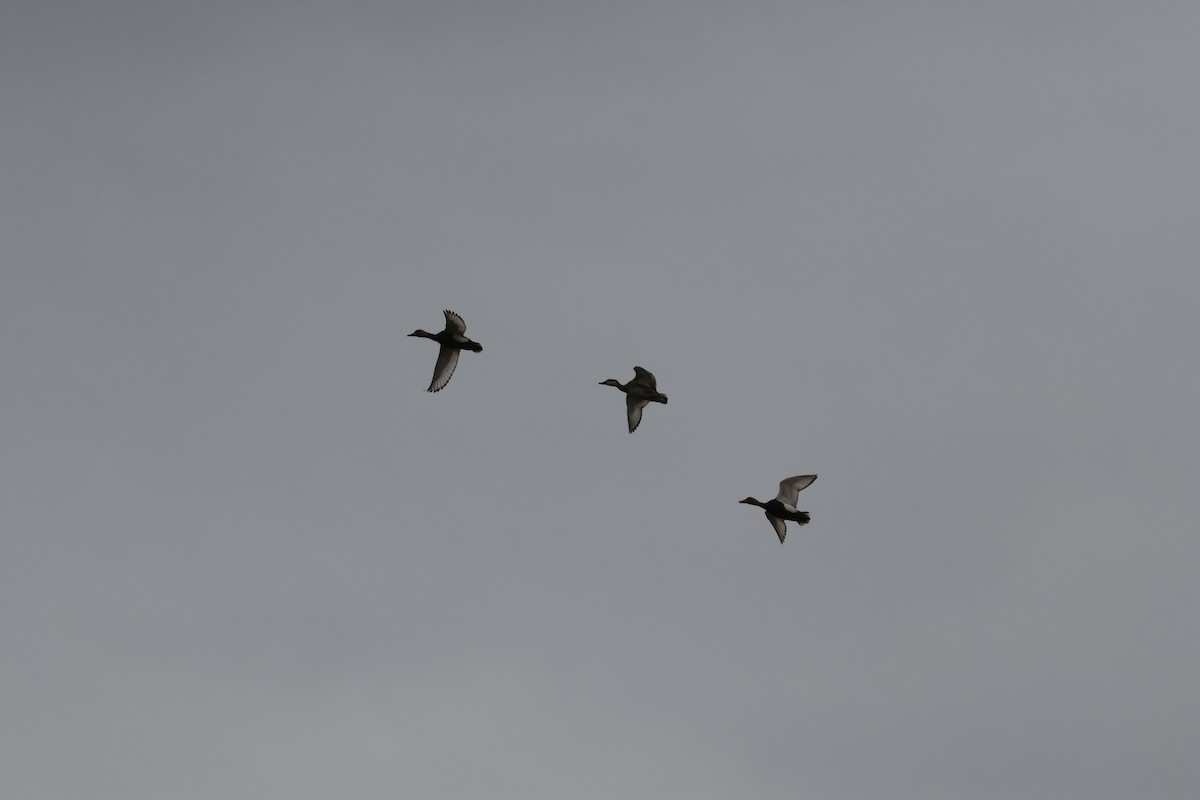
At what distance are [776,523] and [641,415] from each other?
888cm

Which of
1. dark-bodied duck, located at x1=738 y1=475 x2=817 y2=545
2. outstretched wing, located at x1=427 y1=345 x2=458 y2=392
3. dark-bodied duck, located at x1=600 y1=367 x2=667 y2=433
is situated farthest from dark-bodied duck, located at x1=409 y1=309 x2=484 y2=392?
dark-bodied duck, located at x1=738 y1=475 x2=817 y2=545

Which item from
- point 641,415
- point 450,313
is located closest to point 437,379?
point 450,313

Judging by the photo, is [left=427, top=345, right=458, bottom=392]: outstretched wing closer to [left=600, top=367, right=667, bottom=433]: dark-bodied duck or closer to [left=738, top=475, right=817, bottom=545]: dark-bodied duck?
[left=600, top=367, right=667, bottom=433]: dark-bodied duck

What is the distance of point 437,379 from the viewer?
58.3 meters

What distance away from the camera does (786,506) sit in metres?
59.8

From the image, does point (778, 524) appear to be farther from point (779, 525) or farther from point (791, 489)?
point (791, 489)

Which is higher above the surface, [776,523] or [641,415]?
[641,415]

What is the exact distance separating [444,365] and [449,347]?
89 cm

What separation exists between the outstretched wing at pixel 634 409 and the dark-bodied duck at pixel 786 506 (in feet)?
24.7

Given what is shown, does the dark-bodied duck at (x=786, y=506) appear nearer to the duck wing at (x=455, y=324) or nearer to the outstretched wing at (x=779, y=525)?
the outstretched wing at (x=779, y=525)

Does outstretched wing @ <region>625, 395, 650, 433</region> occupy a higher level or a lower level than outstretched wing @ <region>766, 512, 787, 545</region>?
higher

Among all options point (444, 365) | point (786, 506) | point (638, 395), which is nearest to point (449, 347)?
point (444, 365)

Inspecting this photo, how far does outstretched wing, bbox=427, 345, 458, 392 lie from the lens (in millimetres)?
58438

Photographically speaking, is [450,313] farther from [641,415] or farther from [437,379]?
[641,415]
